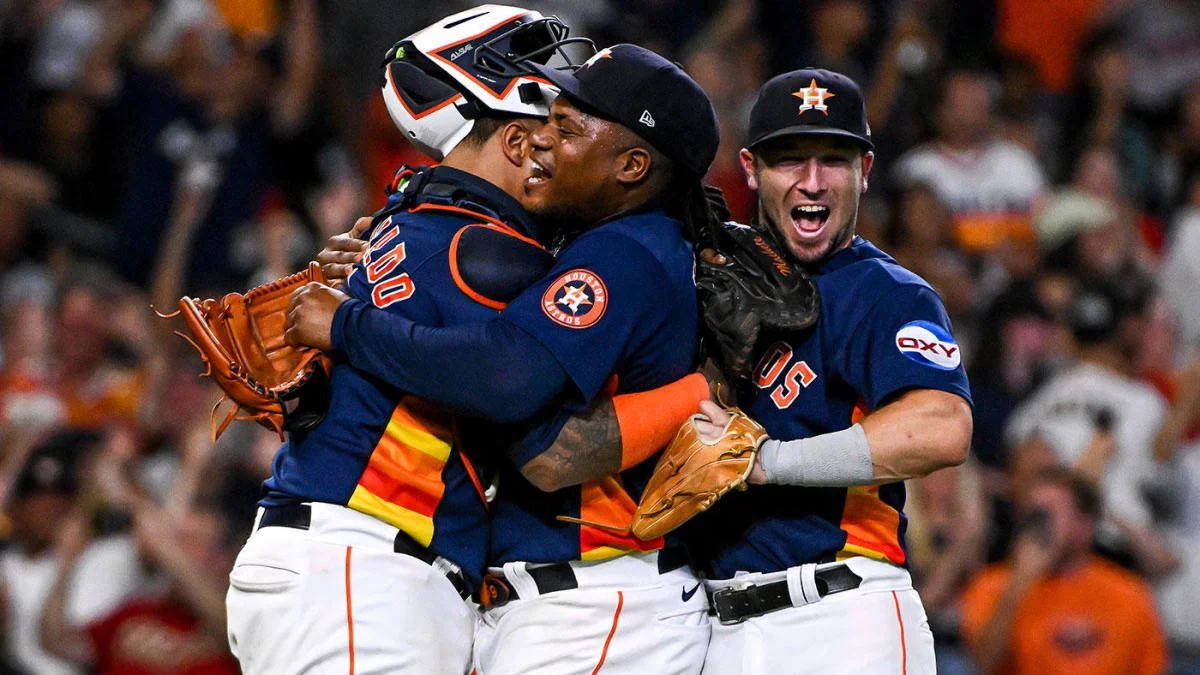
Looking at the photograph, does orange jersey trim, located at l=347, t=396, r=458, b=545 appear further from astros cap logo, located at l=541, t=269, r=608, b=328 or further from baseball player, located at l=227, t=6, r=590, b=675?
astros cap logo, located at l=541, t=269, r=608, b=328

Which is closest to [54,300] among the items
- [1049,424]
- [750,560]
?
[1049,424]

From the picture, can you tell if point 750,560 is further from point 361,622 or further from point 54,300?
point 54,300

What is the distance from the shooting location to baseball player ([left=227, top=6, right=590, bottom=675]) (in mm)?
3867

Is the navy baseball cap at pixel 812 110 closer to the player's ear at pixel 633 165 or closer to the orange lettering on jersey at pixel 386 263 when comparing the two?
the player's ear at pixel 633 165

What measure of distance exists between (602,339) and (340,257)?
2.67ft

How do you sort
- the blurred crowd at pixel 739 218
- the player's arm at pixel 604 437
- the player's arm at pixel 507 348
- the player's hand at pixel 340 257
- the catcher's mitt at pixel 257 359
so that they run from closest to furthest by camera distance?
1. the player's arm at pixel 507 348
2. the player's arm at pixel 604 437
3. the catcher's mitt at pixel 257 359
4. the player's hand at pixel 340 257
5. the blurred crowd at pixel 739 218

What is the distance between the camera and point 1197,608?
26.0 ft

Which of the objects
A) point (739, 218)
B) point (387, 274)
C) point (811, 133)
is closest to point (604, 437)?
point (387, 274)

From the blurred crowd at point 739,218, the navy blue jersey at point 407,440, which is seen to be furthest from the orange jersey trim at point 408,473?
the blurred crowd at point 739,218

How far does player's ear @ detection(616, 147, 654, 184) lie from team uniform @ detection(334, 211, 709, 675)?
100mm

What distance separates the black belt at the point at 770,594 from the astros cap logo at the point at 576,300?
814 millimetres

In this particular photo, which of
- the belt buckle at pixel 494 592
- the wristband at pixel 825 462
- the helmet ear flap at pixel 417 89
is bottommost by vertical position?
the belt buckle at pixel 494 592

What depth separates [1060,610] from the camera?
727 cm

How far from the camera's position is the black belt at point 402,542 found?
3.95 metres
